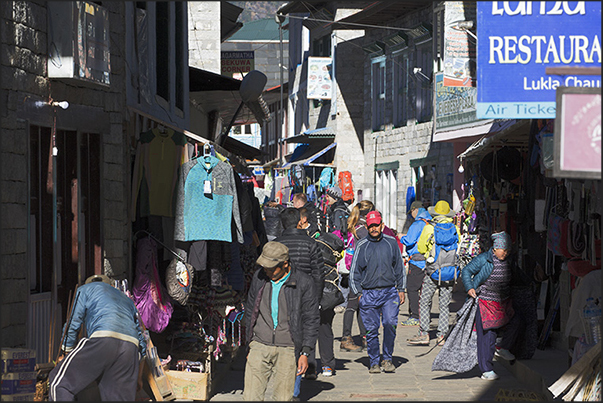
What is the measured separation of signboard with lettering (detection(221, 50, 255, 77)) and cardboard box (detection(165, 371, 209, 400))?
81.0 ft

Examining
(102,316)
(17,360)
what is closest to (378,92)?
(102,316)

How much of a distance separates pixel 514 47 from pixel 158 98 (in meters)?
8.08

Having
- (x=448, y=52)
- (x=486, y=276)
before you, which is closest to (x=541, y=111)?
(x=486, y=276)

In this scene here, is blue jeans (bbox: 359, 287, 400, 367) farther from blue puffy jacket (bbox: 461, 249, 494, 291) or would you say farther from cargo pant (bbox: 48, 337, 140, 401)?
cargo pant (bbox: 48, 337, 140, 401)

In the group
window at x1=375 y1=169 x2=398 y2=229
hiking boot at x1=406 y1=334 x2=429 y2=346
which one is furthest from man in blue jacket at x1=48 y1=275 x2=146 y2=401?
window at x1=375 y1=169 x2=398 y2=229

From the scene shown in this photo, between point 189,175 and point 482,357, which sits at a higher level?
point 189,175

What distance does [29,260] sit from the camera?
26.0 ft

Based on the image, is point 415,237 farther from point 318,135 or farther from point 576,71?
point 318,135

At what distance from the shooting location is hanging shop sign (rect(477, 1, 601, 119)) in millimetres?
6992

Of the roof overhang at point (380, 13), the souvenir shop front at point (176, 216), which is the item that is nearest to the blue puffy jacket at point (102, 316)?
the souvenir shop front at point (176, 216)

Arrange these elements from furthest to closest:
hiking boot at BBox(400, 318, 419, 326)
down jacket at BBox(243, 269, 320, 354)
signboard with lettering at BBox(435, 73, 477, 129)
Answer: signboard with lettering at BBox(435, 73, 477, 129)
hiking boot at BBox(400, 318, 419, 326)
down jacket at BBox(243, 269, 320, 354)

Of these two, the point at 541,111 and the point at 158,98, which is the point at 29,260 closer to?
the point at 541,111

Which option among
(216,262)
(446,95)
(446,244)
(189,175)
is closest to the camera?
(189,175)

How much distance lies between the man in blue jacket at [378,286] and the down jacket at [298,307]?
2868 mm
